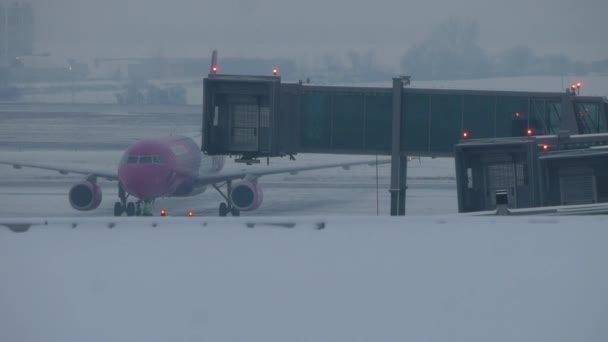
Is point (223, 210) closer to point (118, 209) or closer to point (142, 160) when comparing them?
point (142, 160)

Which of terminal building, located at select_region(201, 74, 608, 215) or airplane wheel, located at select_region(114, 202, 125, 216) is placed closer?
terminal building, located at select_region(201, 74, 608, 215)

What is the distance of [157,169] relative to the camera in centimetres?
2922

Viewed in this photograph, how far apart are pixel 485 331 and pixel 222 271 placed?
1302 mm

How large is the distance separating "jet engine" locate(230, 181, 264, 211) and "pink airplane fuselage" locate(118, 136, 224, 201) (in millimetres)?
2515

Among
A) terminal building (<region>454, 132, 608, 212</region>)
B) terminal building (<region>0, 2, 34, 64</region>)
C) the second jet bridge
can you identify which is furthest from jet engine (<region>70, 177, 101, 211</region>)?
terminal building (<region>0, 2, 34, 64</region>)

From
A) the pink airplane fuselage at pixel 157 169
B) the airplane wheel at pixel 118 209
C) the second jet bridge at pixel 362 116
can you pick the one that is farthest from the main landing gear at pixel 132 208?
the second jet bridge at pixel 362 116

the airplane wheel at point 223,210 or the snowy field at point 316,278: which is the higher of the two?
the airplane wheel at point 223,210

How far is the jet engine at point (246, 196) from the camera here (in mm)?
29094

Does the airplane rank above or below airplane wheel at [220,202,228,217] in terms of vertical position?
above

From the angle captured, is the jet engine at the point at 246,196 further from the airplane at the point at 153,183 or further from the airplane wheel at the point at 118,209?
the airplane wheel at the point at 118,209

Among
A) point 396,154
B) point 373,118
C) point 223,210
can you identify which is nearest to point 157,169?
point 223,210

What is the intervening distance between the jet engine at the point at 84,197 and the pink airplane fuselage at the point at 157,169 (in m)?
1.29

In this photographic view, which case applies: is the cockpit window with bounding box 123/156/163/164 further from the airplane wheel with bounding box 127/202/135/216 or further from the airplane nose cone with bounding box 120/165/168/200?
the airplane wheel with bounding box 127/202/135/216

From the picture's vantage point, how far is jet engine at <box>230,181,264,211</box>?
29094 mm
